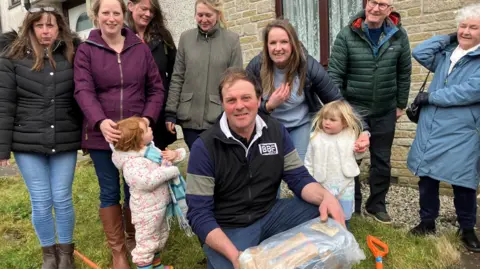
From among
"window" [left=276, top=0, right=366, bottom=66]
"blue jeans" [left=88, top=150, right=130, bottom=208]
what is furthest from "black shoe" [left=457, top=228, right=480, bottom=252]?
"window" [left=276, top=0, right=366, bottom=66]

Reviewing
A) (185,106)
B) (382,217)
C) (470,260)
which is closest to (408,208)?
(382,217)

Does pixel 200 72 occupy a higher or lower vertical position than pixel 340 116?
higher

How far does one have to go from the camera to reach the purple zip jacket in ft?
8.82

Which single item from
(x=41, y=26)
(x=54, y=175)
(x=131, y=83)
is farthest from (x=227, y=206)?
(x=41, y=26)

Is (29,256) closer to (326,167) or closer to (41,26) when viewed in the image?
(41,26)

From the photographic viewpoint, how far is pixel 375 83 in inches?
130

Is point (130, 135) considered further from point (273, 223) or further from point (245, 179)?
point (273, 223)

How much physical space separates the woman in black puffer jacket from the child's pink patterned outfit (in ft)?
1.50

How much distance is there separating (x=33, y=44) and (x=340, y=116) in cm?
218

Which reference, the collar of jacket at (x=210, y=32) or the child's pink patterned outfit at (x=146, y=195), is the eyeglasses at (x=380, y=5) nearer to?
the collar of jacket at (x=210, y=32)

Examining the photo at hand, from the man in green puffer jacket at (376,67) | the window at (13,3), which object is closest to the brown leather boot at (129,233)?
the man in green puffer jacket at (376,67)

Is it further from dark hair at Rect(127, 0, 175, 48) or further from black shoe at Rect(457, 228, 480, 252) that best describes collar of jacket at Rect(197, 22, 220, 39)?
black shoe at Rect(457, 228, 480, 252)

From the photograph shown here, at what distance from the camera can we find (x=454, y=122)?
9.46 feet

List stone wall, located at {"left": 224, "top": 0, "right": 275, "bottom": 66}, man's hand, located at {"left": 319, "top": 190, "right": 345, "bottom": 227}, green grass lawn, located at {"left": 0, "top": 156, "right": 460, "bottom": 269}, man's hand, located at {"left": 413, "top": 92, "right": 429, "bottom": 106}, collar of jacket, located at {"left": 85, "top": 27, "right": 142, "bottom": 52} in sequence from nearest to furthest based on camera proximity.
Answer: man's hand, located at {"left": 319, "top": 190, "right": 345, "bottom": 227}
collar of jacket, located at {"left": 85, "top": 27, "right": 142, "bottom": 52}
green grass lawn, located at {"left": 0, "top": 156, "right": 460, "bottom": 269}
man's hand, located at {"left": 413, "top": 92, "right": 429, "bottom": 106}
stone wall, located at {"left": 224, "top": 0, "right": 275, "bottom": 66}
